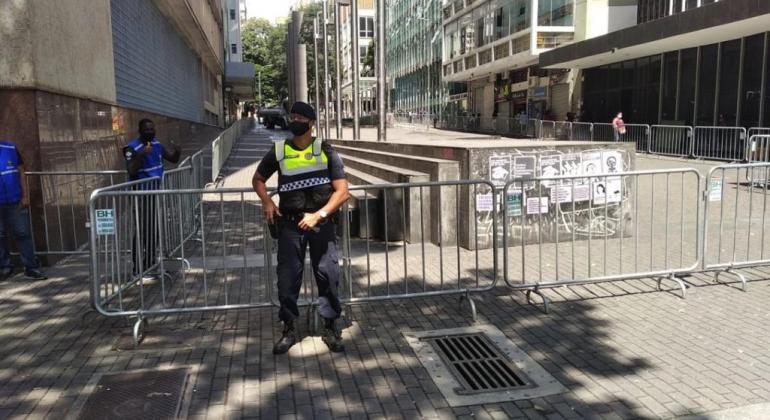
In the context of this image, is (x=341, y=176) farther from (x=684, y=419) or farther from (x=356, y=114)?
(x=356, y=114)

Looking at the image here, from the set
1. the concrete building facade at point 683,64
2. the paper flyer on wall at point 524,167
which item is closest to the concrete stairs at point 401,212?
the paper flyer on wall at point 524,167

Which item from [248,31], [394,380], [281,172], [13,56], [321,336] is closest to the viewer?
[394,380]

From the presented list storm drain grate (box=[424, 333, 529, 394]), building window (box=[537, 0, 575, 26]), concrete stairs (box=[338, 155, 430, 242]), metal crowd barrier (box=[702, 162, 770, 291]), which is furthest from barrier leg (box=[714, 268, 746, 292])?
building window (box=[537, 0, 575, 26])

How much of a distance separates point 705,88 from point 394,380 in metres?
24.7

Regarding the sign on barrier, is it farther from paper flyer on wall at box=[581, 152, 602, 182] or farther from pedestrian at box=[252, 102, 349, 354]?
paper flyer on wall at box=[581, 152, 602, 182]

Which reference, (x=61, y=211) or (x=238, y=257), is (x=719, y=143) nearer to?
(x=238, y=257)

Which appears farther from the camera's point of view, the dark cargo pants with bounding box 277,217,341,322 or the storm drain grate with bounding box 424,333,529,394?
the dark cargo pants with bounding box 277,217,341,322

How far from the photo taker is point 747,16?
18.8 m

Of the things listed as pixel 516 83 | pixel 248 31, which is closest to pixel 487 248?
pixel 516 83

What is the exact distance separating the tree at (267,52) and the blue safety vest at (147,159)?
3056 inches

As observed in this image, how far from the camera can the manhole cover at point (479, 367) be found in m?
4.21

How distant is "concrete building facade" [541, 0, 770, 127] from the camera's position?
833 inches

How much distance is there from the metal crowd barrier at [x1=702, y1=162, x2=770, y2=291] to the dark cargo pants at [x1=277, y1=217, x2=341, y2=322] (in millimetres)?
4020

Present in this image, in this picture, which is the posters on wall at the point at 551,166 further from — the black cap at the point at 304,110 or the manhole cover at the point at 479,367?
the black cap at the point at 304,110
